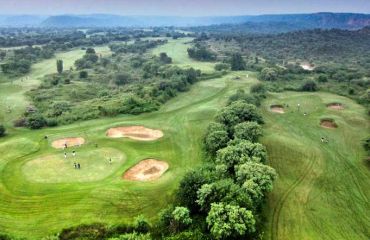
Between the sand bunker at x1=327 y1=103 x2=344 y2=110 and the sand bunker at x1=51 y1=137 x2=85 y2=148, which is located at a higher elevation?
the sand bunker at x1=327 y1=103 x2=344 y2=110

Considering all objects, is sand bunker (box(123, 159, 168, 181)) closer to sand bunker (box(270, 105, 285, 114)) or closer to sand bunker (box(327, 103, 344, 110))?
sand bunker (box(270, 105, 285, 114))

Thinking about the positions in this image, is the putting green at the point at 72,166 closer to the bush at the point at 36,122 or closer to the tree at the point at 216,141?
the tree at the point at 216,141

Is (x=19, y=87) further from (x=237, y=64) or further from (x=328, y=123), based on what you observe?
(x=328, y=123)

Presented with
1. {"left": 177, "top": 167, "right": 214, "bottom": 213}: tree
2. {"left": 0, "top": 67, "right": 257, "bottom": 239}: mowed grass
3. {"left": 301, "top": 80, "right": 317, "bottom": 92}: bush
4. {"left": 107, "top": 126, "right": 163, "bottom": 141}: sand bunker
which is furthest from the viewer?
{"left": 301, "top": 80, "right": 317, "bottom": 92}: bush

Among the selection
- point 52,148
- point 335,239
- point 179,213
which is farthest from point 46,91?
point 335,239

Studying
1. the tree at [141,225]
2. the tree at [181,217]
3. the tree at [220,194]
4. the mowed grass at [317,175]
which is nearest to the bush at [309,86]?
the mowed grass at [317,175]

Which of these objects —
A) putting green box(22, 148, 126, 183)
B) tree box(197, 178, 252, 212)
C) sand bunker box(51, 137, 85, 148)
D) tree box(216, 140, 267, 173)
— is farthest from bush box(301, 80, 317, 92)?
tree box(197, 178, 252, 212)
